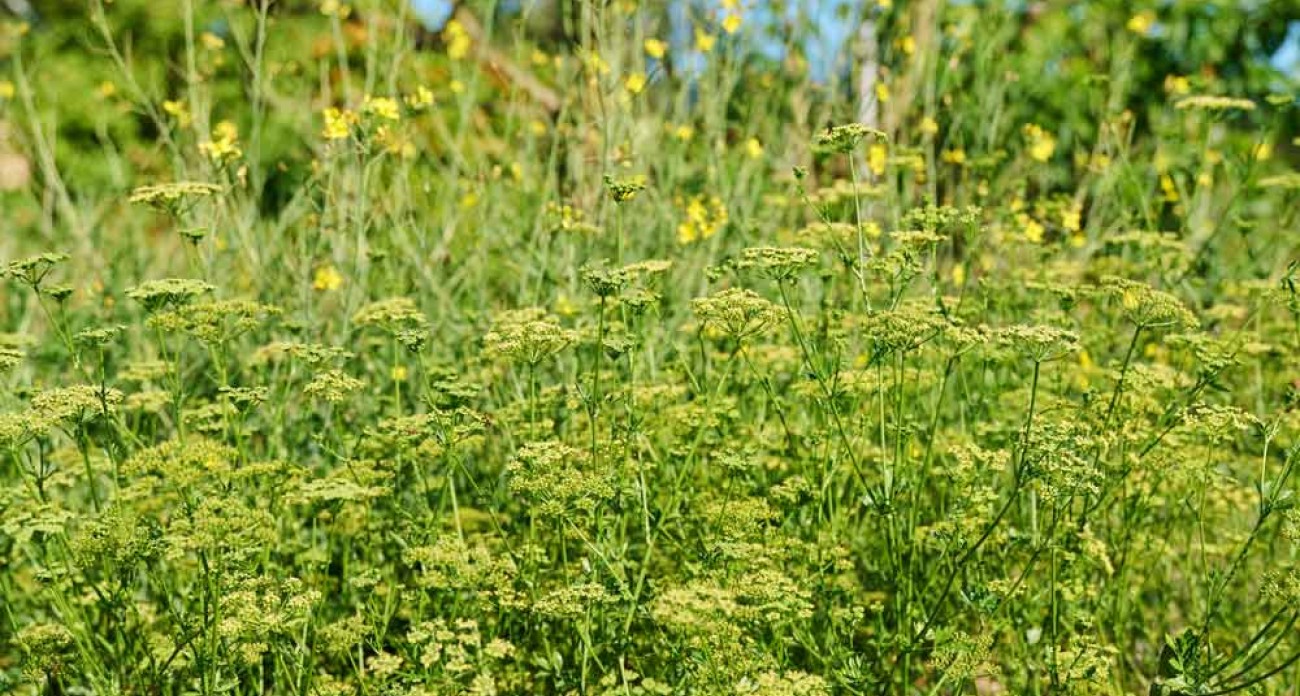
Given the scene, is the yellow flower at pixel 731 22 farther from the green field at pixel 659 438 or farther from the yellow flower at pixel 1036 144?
the yellow flower at pixel 1036 144

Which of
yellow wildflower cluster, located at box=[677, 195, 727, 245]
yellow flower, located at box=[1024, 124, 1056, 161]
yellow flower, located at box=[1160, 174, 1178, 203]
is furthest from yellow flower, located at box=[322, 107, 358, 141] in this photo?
yellow flower, located at box=[1160, 174, 1178, 203]

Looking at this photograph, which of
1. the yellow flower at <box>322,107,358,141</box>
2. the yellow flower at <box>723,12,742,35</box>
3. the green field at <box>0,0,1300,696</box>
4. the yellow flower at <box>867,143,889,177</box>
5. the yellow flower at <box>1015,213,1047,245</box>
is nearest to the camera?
the green field at <box>0,0,1300,696</box>

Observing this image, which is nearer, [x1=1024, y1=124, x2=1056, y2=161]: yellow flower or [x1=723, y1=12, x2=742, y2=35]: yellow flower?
[x1=1024, y1=124, x2=1056, y2=161]: yellow flower

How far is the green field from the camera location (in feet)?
7.35

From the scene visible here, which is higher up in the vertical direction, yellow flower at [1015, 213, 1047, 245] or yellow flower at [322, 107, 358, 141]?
yellow flower at [322, 107, 358, 141]

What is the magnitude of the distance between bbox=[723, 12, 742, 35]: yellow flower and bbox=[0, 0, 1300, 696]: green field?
2cm

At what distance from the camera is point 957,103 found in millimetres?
5188

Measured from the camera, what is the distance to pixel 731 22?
14.2 ft

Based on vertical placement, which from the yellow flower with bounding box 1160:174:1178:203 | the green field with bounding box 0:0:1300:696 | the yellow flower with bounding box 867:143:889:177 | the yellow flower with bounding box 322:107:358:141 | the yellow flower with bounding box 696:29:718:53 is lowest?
the green field with bounding box 0:0:1300:696

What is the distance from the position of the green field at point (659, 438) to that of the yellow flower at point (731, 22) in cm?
2

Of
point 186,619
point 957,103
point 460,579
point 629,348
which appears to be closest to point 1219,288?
point 957,103

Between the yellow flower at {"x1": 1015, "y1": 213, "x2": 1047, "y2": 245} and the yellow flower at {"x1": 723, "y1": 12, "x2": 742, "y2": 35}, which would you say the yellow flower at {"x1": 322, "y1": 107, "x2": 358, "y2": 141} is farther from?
the yellow flower at {"x1": 1015, "y1": 213, "x2": 1047, "y2": 245}

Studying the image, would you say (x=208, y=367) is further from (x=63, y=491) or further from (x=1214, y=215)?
(x=1214, y=215)

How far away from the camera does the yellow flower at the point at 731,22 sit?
4.31 metres
